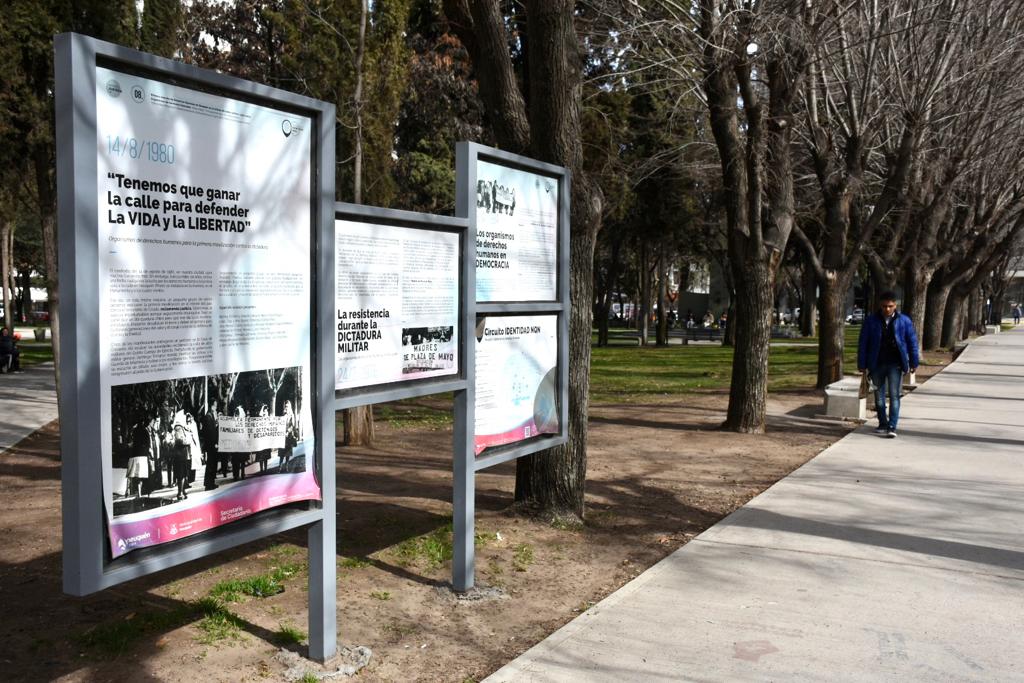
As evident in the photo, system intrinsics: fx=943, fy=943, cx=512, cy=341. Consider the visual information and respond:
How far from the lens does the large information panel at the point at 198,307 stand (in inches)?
127

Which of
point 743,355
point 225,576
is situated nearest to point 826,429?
point 743,355

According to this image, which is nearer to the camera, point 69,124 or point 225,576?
point 69,124

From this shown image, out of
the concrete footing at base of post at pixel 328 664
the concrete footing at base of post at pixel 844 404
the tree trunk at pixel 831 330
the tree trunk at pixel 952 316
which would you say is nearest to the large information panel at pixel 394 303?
the concrete footing at base of post at pixel 328 664

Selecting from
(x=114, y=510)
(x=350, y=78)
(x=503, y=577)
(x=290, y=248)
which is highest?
(x=350, y=78)

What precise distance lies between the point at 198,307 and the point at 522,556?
324cm

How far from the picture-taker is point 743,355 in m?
11.8

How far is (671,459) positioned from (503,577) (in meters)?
4.48

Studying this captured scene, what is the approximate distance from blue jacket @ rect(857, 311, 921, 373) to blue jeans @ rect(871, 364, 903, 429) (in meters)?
0.09

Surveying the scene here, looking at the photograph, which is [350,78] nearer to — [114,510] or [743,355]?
[743,355]

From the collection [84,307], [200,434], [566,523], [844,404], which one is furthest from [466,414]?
[844,404]

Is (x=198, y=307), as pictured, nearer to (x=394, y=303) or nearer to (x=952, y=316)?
(x=394, y=303)

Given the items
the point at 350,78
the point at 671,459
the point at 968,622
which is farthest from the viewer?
the point at 350,78

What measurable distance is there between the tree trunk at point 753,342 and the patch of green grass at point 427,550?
20.4 feet

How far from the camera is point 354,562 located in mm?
5785
